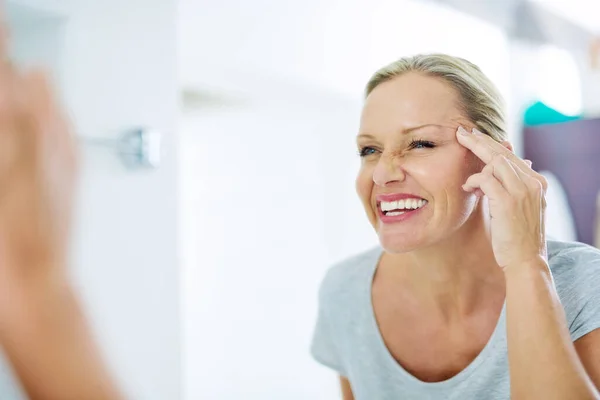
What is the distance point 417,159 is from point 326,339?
0.77 feet

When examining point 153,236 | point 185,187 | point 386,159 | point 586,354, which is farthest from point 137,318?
point 586,354

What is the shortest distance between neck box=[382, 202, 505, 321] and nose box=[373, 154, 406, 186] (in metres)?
0.09

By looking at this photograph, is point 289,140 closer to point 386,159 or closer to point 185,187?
point 185,187

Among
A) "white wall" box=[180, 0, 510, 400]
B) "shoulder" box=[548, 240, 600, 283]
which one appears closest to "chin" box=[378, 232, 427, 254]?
"shoulder" box=[548, 240, 600, 283]

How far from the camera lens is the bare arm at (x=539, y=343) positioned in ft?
1.47

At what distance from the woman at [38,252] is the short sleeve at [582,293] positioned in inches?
15.9

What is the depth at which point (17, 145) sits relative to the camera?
0.71ft

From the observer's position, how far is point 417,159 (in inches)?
21.8

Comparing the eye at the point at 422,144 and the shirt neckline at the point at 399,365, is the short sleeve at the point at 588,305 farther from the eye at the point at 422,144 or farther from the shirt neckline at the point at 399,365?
the eye at the point at 422,144

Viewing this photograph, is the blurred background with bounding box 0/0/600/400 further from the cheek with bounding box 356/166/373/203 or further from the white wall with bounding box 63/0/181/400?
the cheek with bounding box 356/166/373/203

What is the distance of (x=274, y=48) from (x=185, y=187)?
30 centimetres

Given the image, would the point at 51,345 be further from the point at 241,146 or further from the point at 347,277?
the point at 241,146

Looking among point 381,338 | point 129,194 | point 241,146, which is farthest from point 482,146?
point 241,146

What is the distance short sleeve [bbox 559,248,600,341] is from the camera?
51 centimetres
